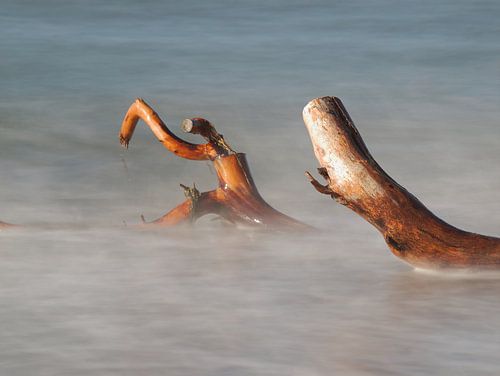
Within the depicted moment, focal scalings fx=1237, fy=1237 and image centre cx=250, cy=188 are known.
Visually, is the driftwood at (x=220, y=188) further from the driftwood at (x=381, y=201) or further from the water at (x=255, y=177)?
the driftwood at (x=381, y=201)

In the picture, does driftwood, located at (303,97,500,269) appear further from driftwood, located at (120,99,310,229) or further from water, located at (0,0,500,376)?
driftwood, located at (120,99,310,229)

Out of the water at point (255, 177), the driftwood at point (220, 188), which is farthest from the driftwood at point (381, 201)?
→ the driftwood at point (220, 188)

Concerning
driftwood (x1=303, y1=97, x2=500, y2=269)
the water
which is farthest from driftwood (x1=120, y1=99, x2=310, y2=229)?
driftwood (x1=303, y1=97, x2=500, y2=269)

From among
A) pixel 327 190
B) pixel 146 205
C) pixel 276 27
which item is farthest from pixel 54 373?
pixel 276 27

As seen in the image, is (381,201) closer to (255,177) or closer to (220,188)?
(220,188)

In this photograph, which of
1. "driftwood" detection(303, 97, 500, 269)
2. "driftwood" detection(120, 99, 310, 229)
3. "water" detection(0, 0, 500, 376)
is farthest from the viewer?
"driftwood" detection(120, 99, 310, 229)

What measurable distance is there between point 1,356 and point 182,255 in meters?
0.96

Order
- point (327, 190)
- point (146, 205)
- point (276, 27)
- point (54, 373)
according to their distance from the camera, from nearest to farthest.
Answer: point (54, 373), point (327, 190), point (146, 205), point (276, 27)

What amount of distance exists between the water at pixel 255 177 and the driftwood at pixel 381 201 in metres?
0.10

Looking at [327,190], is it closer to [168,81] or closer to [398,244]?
[398,244]

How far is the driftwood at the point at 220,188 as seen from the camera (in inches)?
139

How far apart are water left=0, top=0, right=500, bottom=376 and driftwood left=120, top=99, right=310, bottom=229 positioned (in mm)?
68

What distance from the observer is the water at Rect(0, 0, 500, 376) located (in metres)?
2.65

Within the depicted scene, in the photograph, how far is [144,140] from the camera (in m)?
5.97
